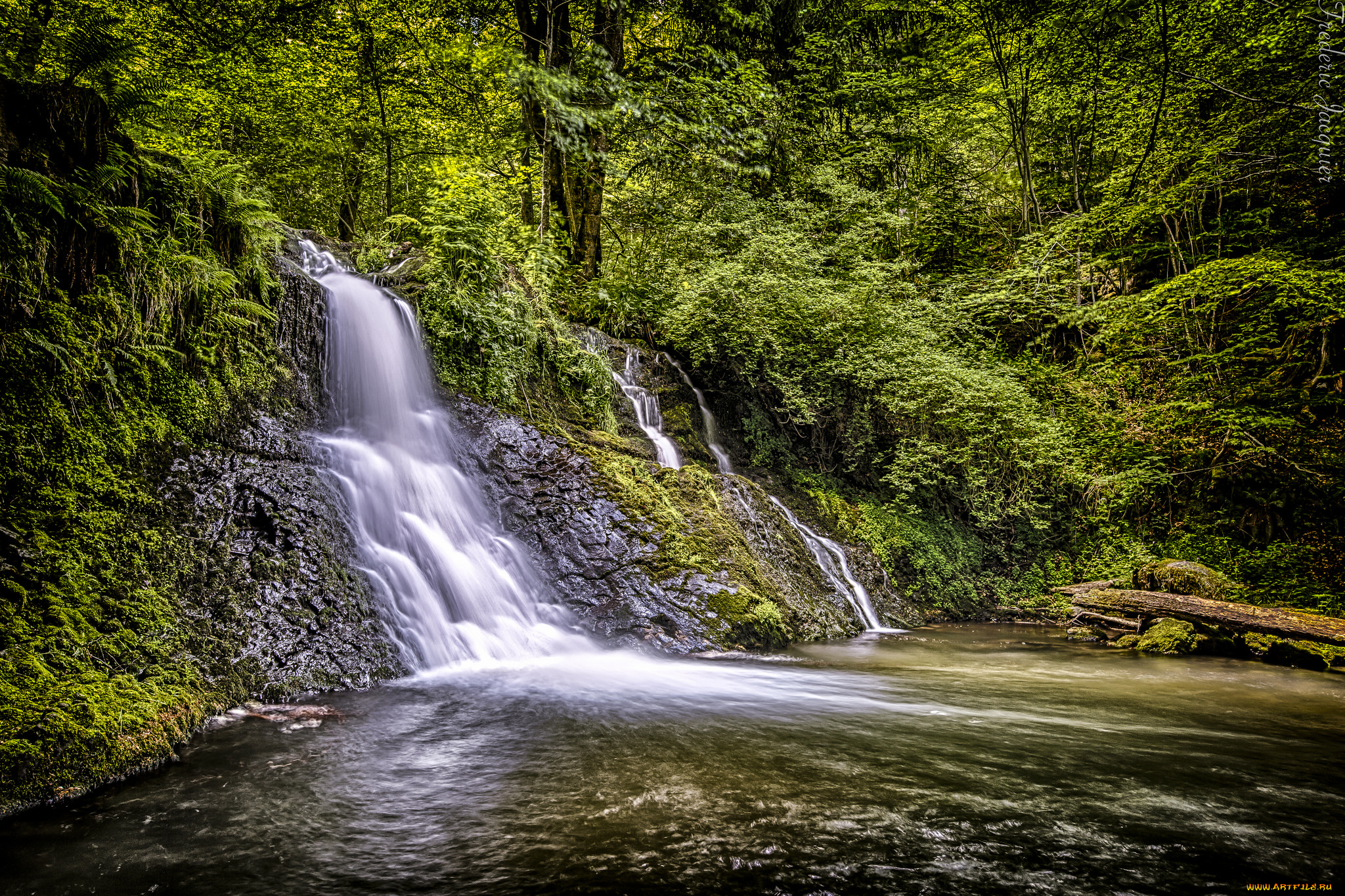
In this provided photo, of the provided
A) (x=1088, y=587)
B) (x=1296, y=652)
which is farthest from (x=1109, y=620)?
(x=1296, y=652)

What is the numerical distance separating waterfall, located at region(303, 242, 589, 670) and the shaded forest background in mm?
787

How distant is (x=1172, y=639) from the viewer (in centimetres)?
824

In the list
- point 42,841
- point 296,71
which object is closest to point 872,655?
point 42,841

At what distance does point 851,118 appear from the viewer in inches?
633

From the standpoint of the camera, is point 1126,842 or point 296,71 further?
point 296,71

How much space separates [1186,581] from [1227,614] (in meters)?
1.76

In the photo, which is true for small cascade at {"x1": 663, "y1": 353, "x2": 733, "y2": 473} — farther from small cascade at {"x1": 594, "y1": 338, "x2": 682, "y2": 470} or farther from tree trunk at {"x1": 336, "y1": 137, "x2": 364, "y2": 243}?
tree trunk at {"x1": 336, "y1": 137, "x2": 364, "y2": 243}

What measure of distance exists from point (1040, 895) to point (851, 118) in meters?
17.5

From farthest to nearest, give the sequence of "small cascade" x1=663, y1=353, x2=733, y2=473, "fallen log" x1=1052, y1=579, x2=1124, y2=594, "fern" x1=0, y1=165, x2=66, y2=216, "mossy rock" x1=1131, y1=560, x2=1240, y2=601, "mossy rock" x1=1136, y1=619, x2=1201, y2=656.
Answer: "small cascade" x1=663, y1=353, x2=733, y2=473, "fallen log" x1=1052, y1=579, x2=1124, y2=594, "mossy rock" x1=1131, y1=560, x2=1240, y2=601, "mossy rock" x1=1136, y1=619, x2=1201, y2=656, "fern" x1=0, y1=165, x2=66, y2=216

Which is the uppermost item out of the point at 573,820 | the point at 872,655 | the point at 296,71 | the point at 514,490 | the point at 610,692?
the point at 296,71

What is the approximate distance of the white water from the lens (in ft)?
32.2

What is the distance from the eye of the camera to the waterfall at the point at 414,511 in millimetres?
5492

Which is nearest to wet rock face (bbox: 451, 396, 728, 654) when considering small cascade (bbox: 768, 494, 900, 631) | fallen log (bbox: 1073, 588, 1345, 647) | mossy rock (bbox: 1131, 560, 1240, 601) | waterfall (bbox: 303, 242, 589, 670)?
waterfall (bbox: 303, 242, 589, 670)

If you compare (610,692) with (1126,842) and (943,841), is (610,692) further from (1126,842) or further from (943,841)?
(1126,842)
